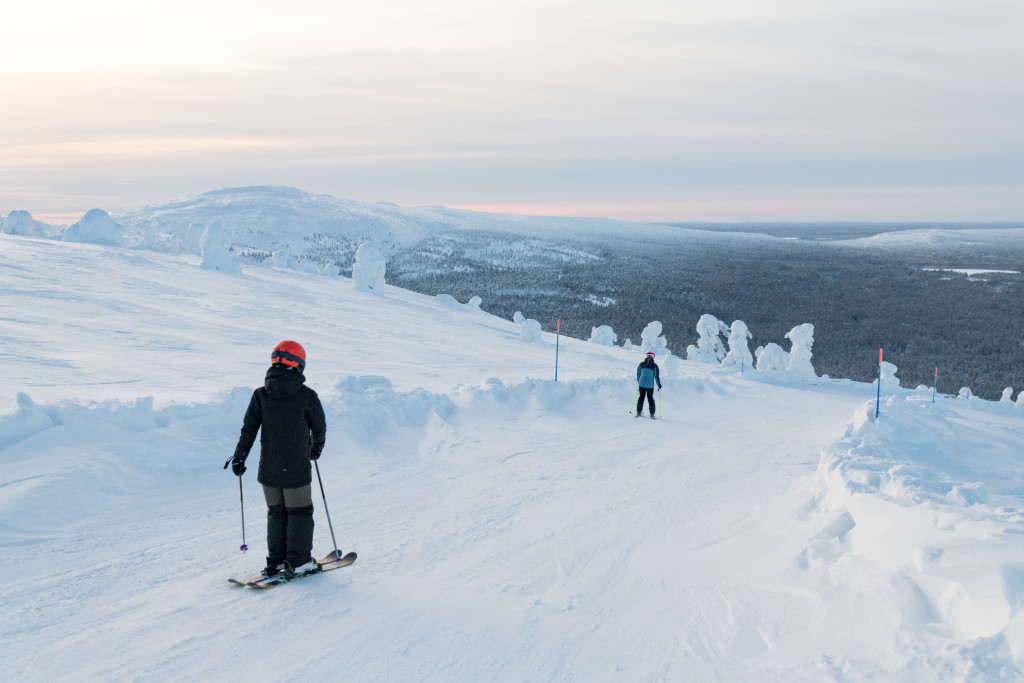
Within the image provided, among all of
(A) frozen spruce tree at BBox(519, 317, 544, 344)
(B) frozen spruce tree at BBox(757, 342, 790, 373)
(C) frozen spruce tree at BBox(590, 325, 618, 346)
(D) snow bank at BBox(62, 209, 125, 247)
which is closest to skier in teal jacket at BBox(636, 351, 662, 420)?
(A) frozen spruce tree at BBox(519, 317, 544, 344)

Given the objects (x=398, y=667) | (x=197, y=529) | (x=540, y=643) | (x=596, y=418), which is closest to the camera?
(x=398, y=667)

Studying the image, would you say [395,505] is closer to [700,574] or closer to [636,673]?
[700,574]

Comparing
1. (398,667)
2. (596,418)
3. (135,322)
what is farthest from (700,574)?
(135,322)

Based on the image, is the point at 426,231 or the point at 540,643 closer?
the point at 540,643

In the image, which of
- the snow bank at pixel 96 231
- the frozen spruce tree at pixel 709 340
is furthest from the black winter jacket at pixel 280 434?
the snow bank at pixel 96 231

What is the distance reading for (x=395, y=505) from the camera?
21.6ft

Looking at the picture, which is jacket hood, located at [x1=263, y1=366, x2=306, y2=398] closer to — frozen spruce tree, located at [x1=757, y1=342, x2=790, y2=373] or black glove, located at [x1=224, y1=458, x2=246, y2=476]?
black glove, located at [x1=224, y1=458, x2=246, y2=476]

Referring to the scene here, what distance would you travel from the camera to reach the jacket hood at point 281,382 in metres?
4.52

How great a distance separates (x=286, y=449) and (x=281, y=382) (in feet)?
1.51

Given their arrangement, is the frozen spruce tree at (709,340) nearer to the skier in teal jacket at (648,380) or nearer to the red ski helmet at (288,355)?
the skier in teal jacket at (648,380)

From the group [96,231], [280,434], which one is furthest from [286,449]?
[96,231]

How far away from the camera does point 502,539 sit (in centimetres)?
577

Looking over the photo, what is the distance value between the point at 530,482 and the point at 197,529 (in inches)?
130

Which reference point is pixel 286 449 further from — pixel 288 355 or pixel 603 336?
pixel 603 336
